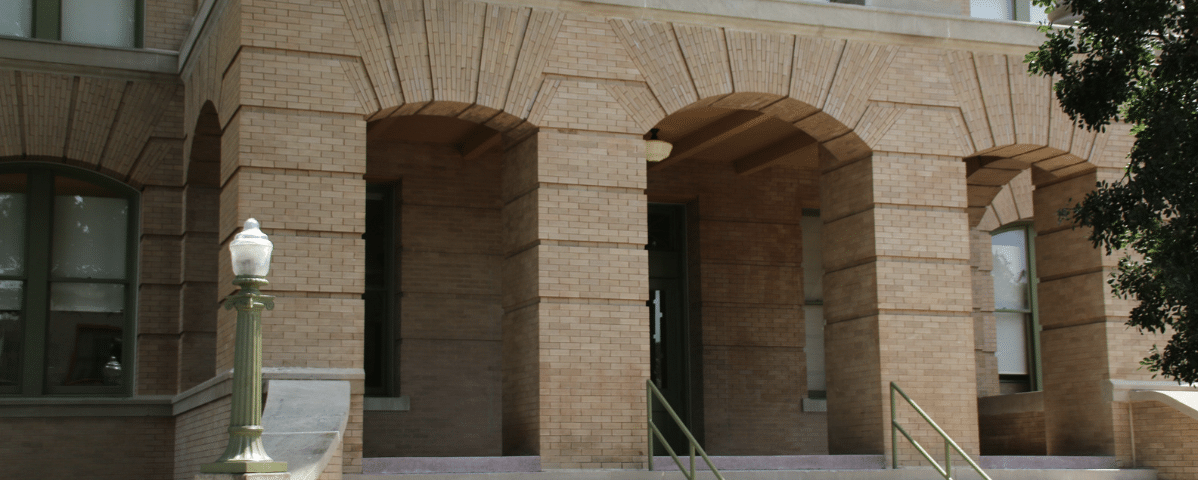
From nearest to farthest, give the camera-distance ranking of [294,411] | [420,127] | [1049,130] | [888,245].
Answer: [294,411] < [888,245] < [1049,130] < [420,127]

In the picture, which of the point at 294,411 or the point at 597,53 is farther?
the point at 597,53

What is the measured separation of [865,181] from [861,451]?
3.11 m

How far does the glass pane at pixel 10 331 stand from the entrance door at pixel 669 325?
8421 mm

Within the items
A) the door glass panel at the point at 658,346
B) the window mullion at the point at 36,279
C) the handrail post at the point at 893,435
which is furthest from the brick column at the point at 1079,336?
the window mullion at the point at 36,279

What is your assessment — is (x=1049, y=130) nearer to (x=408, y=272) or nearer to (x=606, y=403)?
(x=606, y=403)

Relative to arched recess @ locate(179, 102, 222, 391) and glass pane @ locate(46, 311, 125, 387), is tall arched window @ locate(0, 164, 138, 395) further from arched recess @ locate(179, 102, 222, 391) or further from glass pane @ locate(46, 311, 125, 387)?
arched recess @ locate(179, 102, 222, 391)

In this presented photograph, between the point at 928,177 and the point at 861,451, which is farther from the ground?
the point at 928,177

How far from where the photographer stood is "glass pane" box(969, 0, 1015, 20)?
55.0 ft

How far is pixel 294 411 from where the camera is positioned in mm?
11695

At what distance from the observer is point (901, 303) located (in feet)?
48.5

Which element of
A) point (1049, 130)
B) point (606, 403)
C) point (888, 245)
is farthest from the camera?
point (1049, 130)

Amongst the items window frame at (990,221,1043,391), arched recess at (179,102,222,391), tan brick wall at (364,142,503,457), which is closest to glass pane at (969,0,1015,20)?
window frame at (990,221,1043,391)

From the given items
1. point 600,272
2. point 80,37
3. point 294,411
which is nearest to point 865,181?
point 600,272

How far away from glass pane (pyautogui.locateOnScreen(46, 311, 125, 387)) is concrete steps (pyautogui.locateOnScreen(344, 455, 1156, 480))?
5.51m
